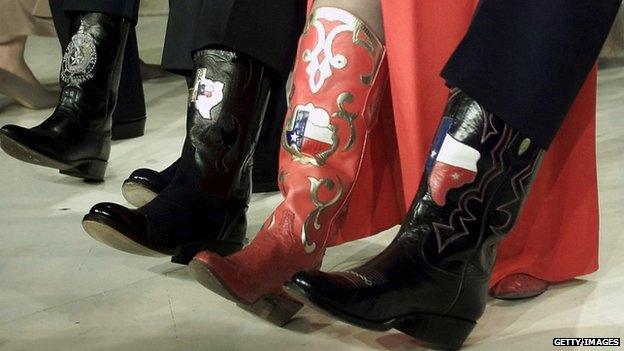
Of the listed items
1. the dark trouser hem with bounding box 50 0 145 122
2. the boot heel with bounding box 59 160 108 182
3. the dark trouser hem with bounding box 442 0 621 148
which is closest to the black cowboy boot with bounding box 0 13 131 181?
the boot heel with bounding box 59 160 108 182

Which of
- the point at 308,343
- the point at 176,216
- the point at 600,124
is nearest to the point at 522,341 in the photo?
the point at 308,343

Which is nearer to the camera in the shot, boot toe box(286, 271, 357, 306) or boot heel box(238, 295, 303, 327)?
boot toe box(286, 271, 357, 306)

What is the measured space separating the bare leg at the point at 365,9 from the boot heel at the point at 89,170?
75 cm

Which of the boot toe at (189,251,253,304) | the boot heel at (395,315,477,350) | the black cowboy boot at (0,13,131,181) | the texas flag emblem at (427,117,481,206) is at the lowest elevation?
the black cowboy boot at (0,13,131,181)

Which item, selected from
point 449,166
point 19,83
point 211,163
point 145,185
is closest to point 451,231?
point 449,166

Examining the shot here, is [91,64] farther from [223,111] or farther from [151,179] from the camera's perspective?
[223,111]

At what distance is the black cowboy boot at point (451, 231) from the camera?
1022 mm

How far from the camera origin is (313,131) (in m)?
1.14

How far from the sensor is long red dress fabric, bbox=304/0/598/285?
3.82 feet

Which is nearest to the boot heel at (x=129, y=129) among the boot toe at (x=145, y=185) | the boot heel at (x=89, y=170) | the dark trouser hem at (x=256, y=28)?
the boot heel at (x=89, y=170)

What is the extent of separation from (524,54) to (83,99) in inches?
37.5

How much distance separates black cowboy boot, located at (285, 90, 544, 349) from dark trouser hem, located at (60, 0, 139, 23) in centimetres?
84

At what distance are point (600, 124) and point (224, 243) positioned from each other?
3.31 ft

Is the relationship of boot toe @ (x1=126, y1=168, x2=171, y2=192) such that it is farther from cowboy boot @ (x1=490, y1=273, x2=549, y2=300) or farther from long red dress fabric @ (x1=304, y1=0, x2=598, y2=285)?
cowboy boot @ (x1=490, y1=273, x2=549, y2=300)
